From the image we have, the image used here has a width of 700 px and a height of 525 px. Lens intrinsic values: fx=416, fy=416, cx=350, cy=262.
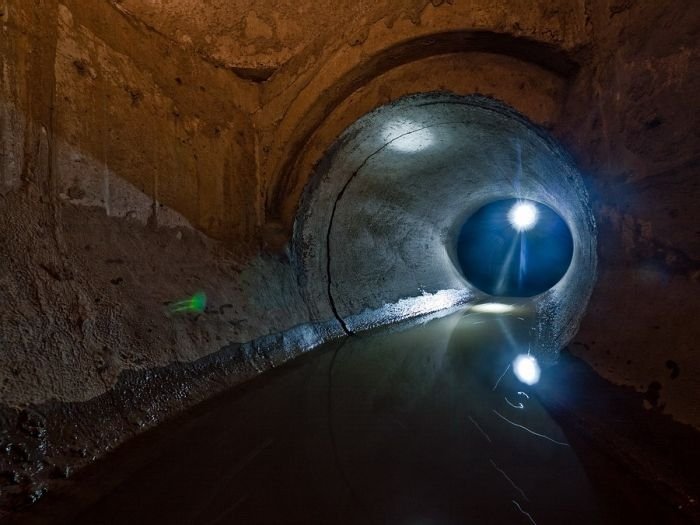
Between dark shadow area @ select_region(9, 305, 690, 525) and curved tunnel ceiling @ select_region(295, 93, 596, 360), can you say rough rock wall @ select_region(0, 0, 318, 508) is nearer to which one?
dark shadow area @ select_region(9, 305, 690, 525)

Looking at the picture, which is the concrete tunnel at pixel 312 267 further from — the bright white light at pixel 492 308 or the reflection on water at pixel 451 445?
the bright white light at pixel 492 308

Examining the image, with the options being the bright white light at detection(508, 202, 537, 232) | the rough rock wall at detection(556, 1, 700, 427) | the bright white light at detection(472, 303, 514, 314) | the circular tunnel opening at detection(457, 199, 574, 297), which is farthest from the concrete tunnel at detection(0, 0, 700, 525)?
the bright white light at detection(508, 202, 537, 232)

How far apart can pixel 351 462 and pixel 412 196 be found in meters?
4.68

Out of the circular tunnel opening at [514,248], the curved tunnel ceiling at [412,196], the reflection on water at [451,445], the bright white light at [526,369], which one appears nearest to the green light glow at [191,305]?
the reflection on water at [451,445]

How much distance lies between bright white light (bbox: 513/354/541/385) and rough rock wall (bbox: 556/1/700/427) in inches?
20.8

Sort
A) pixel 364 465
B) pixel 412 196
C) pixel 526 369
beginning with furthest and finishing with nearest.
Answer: pixel 412 196 < pixel 526 369 < pixel 364 465

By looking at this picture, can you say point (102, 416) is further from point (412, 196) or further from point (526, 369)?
point (412, 196)

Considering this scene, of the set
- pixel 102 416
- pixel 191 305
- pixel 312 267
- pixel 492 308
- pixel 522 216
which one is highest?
pixel 522 216

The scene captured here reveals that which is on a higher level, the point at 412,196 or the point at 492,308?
the point at 412,196

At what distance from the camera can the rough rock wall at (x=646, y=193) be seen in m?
1.96

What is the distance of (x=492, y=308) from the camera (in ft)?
24.0

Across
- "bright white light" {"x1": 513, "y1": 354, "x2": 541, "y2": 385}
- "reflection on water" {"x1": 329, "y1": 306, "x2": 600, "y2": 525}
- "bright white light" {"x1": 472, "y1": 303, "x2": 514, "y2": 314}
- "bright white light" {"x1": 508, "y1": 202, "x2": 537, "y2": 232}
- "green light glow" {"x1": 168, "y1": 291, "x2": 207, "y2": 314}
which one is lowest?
"reflection on water" {"x1": 329, "y1": 306, "x2": 600, "y2": 525}

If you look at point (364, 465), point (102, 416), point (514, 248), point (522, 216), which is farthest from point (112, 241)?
point (514, 248)

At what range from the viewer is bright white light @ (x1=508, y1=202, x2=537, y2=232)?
32.8 ft
